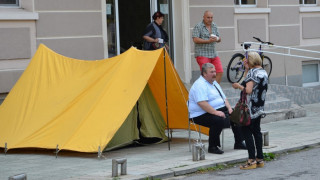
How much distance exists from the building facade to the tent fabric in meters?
1.39

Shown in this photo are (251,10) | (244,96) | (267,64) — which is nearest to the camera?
(244,96)

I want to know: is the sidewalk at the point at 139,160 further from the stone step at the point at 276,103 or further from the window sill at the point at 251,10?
the window sill at the point at 251,10

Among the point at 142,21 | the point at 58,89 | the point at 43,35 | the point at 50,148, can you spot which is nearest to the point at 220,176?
the point at 50,148

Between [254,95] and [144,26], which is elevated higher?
[144,26]

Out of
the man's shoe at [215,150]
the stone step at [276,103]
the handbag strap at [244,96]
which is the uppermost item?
the handbag strap at [244,96]

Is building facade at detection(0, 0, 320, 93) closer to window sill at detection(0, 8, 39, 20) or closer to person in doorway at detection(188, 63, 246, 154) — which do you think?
window sill at detection(0, 8, 39, 20)

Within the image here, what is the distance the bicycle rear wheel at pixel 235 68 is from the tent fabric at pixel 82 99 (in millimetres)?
4349

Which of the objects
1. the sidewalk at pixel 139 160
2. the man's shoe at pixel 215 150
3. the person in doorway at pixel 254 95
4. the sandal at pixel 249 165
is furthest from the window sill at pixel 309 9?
the sandal at pixel 249 165

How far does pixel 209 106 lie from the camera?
10.2 metres

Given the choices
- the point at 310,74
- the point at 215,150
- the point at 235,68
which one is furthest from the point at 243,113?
the point at 310,74

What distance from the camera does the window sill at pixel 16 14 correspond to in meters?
12.7

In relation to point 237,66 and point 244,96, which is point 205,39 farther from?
point 244,96

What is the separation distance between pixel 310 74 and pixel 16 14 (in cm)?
910

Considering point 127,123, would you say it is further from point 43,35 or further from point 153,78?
point 43,35
